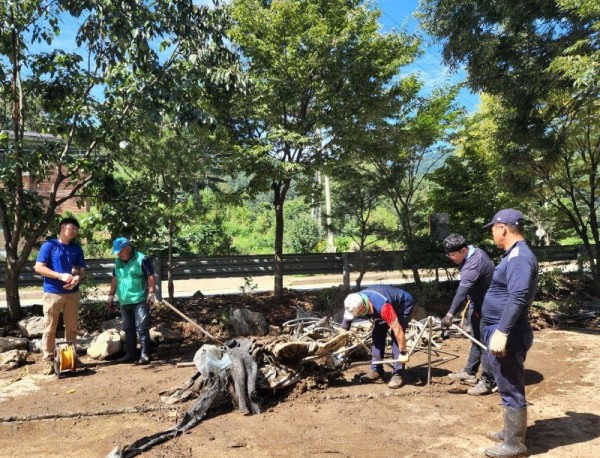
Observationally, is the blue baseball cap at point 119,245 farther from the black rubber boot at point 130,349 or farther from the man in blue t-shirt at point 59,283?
the black rubber boot at point 130,349

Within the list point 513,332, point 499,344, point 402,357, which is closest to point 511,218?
point 513,332

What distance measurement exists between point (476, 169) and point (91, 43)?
27.2 feet

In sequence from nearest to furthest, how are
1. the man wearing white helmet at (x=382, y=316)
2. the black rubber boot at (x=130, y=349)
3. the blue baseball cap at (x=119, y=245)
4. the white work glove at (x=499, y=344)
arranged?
the white work glove at (x=499, y=344)
the man wearing white helmet at (x=382, y=316)
the blue baseball cap at (x=119, y=245)
the black rubber boot at (x=130, y=349)

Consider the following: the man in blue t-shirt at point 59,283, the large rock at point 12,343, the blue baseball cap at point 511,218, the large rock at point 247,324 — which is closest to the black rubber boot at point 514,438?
the blue baseball cap at point 511,218

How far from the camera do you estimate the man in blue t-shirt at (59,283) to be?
19.0 ft

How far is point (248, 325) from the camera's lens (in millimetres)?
7570

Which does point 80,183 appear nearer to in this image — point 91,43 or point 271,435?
point 91,43

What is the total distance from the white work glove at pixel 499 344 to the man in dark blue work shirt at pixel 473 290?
1514 mm

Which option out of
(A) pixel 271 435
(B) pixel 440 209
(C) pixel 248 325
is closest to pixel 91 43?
(C) pixel 248 325

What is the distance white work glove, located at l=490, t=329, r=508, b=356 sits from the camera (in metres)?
3.46

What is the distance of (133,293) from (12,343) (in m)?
1.89

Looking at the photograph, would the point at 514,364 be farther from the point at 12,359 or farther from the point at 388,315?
the point at 12,359

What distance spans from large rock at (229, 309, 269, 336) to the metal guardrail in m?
2.06

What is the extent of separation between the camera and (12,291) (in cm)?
715
